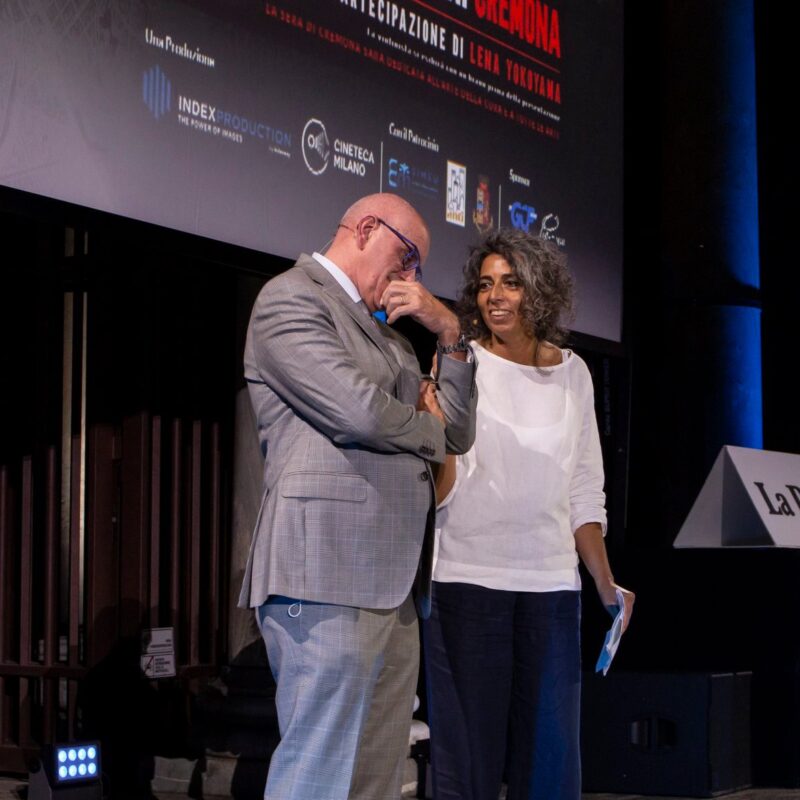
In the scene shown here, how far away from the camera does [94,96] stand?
312 cm

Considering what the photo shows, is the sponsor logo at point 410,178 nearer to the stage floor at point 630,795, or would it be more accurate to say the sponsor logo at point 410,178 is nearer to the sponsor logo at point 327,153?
the sponsor logo at point 327,153

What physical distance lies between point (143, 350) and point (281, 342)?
83.5 inches

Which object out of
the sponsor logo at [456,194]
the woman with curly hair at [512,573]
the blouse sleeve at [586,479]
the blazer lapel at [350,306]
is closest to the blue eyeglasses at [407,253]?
the blazer lapel at [350,306]

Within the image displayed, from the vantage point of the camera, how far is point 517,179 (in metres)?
4.55

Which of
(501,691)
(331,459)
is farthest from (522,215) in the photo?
(331,459)

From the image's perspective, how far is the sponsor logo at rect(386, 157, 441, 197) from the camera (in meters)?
3.99

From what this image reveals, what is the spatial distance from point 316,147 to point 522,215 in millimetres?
1055

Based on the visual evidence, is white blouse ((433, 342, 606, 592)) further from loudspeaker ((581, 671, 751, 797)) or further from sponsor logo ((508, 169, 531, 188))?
sponsor logo ((508, 169, 531, 188))

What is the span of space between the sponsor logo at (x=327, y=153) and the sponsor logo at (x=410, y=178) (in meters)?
0.10

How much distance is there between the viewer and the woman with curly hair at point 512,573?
7.82 ft

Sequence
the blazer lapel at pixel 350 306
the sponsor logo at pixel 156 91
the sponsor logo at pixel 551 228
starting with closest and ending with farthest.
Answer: the blazer lapel at pixel 350 306, the sponsor logo at pixel 156 91, the sponsor logo at pixel 551 228

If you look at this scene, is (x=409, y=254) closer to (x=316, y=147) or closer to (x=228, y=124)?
(x=228, y=124)

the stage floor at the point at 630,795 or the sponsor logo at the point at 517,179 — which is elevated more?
the sponsor logo at the point at 517,179

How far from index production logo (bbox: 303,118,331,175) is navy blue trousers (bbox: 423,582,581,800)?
5.55 ft
